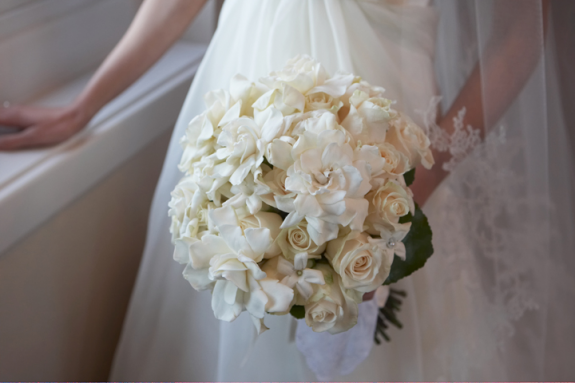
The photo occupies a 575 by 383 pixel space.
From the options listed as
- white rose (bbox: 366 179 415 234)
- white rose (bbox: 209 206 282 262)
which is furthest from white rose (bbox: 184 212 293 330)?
white rose (bbox: 366 179 415 234)

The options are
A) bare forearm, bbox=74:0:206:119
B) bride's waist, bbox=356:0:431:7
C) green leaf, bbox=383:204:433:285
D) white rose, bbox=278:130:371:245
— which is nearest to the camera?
white rose, bbox=278:130:371:245

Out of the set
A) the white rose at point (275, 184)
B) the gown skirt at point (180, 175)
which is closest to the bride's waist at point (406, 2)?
the gown skirt at point (180, 175)

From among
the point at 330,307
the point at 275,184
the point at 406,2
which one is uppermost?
the point at 406,2

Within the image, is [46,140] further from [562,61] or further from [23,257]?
[562,61]

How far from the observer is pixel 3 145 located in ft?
2.38

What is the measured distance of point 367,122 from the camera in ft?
1.58

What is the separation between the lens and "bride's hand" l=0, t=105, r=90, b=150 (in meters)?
0.73

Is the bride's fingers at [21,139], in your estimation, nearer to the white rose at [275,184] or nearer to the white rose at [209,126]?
the white rose at [209,126]

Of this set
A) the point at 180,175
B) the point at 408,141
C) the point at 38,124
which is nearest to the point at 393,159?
the point at 408,141

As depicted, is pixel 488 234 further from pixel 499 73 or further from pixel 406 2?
pixel 406 2

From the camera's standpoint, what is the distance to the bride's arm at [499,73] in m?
0.60

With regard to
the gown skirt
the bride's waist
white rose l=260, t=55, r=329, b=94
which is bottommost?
the gown skirt

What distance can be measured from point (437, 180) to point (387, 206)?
28 centimetres

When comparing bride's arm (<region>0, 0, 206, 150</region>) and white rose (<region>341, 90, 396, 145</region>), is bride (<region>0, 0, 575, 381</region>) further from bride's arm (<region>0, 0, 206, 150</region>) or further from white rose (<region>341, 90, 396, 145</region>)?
white rose (<region>341, 90, 396, 145</region>)
